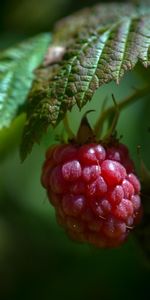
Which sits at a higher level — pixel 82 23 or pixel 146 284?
pixel 82 23

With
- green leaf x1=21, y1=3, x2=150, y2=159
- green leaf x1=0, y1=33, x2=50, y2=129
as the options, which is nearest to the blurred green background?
green leaf x1=0, y1=33, x2=50, y2=129

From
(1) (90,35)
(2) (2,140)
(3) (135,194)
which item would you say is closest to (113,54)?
(1) (90,35)

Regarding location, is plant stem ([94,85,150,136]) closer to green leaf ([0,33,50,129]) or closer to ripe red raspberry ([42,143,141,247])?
ripe red raspberry ([42,143,141,247])

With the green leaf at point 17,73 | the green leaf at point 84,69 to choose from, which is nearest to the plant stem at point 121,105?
the green leaf at point 84,69

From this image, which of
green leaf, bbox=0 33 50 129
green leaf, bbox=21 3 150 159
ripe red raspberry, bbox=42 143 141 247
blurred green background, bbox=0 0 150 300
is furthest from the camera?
blurred green background, bbox=0 0 150 300

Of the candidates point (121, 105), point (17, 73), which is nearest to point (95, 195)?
point (121, 105)

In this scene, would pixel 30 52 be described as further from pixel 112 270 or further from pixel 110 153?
pixel 112 270
